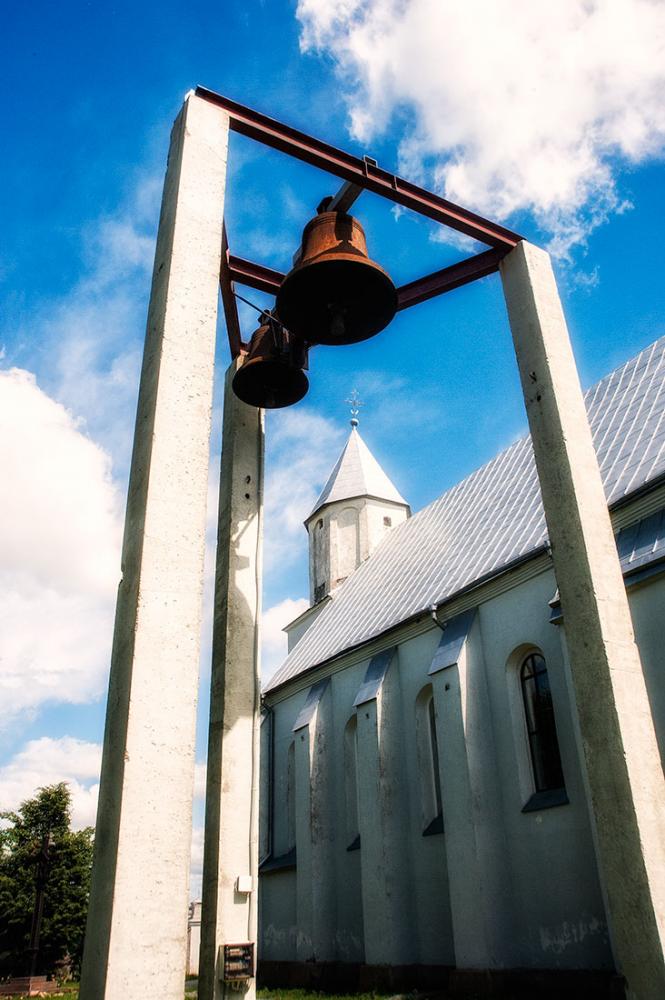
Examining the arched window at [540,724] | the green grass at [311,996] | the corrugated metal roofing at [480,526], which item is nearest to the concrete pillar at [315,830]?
the green grass at [311,996]

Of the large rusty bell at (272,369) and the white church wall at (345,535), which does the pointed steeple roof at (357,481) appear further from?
the large rusty bell at (272,369)

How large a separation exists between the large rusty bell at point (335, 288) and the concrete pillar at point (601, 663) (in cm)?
128

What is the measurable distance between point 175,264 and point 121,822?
134 inches

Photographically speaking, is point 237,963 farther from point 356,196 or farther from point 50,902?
point 50,902

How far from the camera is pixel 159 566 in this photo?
4.18 meters

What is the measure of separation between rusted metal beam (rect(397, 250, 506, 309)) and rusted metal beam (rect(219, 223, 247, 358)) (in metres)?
1.77

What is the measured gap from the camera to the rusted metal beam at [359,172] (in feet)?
20.1

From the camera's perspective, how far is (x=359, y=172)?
21.9 feet

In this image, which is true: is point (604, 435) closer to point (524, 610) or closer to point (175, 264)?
point (524, 610)

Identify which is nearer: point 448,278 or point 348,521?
point 448,278

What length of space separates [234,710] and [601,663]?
137 inches

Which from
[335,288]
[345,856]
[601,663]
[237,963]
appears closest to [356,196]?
[335,288]

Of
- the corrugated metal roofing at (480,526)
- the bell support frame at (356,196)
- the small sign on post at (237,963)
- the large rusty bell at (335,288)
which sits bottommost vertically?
the small sign on post at (237,963)

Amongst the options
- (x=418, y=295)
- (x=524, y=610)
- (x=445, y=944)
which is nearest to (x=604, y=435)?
(x=524, y=610)
